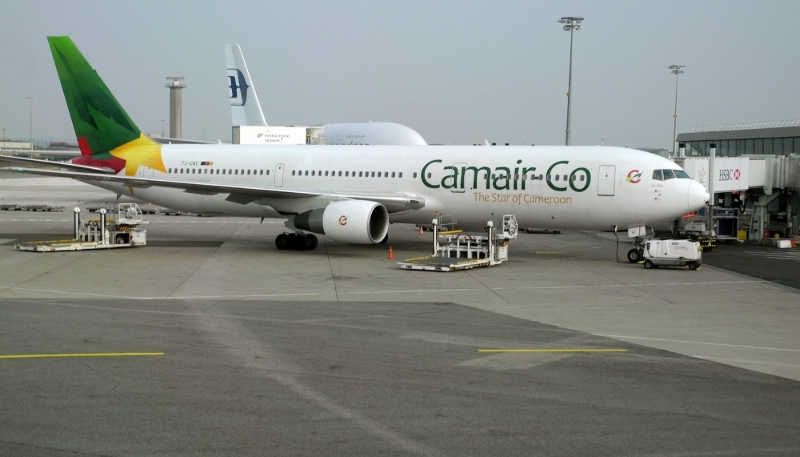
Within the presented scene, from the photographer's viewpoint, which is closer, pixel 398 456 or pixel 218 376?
pixel 398 456

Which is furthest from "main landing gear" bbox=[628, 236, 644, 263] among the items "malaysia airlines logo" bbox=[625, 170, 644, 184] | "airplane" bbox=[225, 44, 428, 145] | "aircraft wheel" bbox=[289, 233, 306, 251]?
"airplane" bbox=[225, 44, 428, 145]

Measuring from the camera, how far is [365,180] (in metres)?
29.1

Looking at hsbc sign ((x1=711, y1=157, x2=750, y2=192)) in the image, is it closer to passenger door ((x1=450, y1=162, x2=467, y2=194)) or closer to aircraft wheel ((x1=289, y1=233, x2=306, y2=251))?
passenger door ((x1=450, y1=162, x2=467, y2=194))

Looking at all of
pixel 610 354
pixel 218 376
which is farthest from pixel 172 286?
pixel 610 354

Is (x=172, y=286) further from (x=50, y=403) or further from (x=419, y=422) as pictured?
(x=419, y=422)

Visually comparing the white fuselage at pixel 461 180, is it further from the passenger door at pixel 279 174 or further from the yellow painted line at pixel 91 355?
the yellow painted line at pixel 91 355

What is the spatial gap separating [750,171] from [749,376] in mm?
27270

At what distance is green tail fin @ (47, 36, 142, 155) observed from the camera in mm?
31328

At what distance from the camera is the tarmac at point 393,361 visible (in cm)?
→ 902

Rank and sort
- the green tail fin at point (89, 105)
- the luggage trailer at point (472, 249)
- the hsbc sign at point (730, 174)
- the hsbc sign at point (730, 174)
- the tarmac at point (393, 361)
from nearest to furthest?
1. the tarmac at point (393, 361)
2. the luggage trailer at point (472, 249)
3. the green tail fin at point (89, 105)
4. the hsbc sign at point (730, 174)
5. the hsbc sign at point (730, 174)

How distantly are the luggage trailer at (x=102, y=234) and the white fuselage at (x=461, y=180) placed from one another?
72.2 inches

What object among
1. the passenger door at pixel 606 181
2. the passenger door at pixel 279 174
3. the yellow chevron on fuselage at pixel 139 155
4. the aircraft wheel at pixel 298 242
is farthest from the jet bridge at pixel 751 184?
the yellow chevron on fuselage at pixel 139 155

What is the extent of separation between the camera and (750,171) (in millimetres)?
36875

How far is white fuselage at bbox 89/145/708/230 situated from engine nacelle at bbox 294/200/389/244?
4.00 ft
